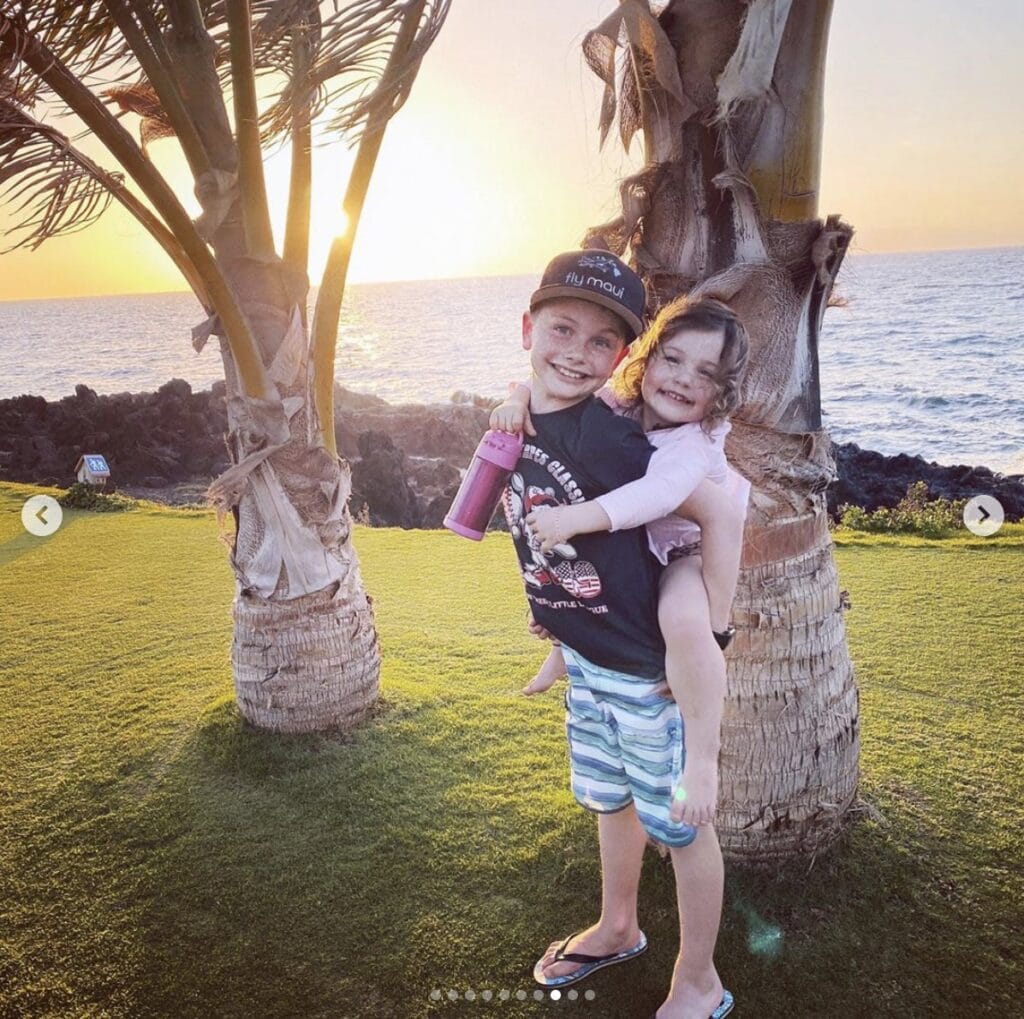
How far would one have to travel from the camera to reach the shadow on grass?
2424mm

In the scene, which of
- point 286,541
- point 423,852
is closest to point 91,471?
point 286,541

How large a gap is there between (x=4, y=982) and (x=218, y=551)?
214 inches

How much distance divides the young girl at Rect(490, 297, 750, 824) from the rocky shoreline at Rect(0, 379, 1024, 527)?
447 inches

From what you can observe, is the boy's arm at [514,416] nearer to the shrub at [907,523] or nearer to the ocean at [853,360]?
the ocean at [853,360]

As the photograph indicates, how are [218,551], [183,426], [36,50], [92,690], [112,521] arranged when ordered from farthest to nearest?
[183,426] → [112,521] → [218,551] → [92,690] → [36,50]

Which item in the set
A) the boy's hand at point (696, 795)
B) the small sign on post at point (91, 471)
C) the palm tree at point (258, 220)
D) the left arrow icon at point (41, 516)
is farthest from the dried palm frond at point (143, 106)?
the small sign on post at point (91, 471)

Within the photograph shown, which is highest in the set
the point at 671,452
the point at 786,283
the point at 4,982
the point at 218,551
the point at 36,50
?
the point at 36,50

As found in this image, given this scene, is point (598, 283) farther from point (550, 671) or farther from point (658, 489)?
point (550, 671)

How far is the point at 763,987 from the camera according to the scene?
2.39m

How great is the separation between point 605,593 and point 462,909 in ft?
5.03

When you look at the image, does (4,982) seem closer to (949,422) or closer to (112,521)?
(112,521)

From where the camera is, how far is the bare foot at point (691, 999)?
2213 millimetres

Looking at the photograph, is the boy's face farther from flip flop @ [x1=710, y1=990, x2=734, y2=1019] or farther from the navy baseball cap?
flip flop @ [x1=710, y1=990, x2=734, y2=1019]

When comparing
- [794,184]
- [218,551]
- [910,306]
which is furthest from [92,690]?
[910,306]
